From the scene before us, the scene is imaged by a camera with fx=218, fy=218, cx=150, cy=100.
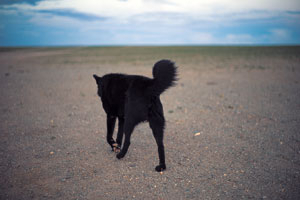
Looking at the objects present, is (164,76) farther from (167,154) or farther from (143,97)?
(167,154)

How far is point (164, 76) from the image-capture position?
3.55 m

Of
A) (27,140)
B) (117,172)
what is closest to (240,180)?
(117,172)

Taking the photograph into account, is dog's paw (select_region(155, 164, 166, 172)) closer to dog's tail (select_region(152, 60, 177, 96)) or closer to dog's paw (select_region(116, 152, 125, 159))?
dog's paw (select_region(116, 152, 125, 159))

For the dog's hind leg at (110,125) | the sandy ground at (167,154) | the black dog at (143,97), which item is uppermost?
the black dog at (143,97)

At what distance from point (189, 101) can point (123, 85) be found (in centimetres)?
549

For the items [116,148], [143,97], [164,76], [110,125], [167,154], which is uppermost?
[164,76]

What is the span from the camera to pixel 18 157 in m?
4.41

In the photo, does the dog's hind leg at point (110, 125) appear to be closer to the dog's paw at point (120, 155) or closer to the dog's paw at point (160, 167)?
the dog's paw at point (120, 155)

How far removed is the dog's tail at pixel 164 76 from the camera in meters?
3.55

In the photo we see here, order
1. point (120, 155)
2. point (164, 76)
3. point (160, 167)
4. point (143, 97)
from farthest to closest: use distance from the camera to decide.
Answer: point (120, 155)
point (160, 167)
point (143, 97)
point (164, 76)

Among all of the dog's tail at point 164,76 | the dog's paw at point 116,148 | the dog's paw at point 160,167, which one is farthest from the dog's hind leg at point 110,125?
the dog's tail at point 164,76

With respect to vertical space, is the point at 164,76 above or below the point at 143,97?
above

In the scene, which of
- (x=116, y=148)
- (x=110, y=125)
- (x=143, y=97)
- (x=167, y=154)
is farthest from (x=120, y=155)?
(x=143, y=97)

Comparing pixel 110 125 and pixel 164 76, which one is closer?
pixel 164 76
